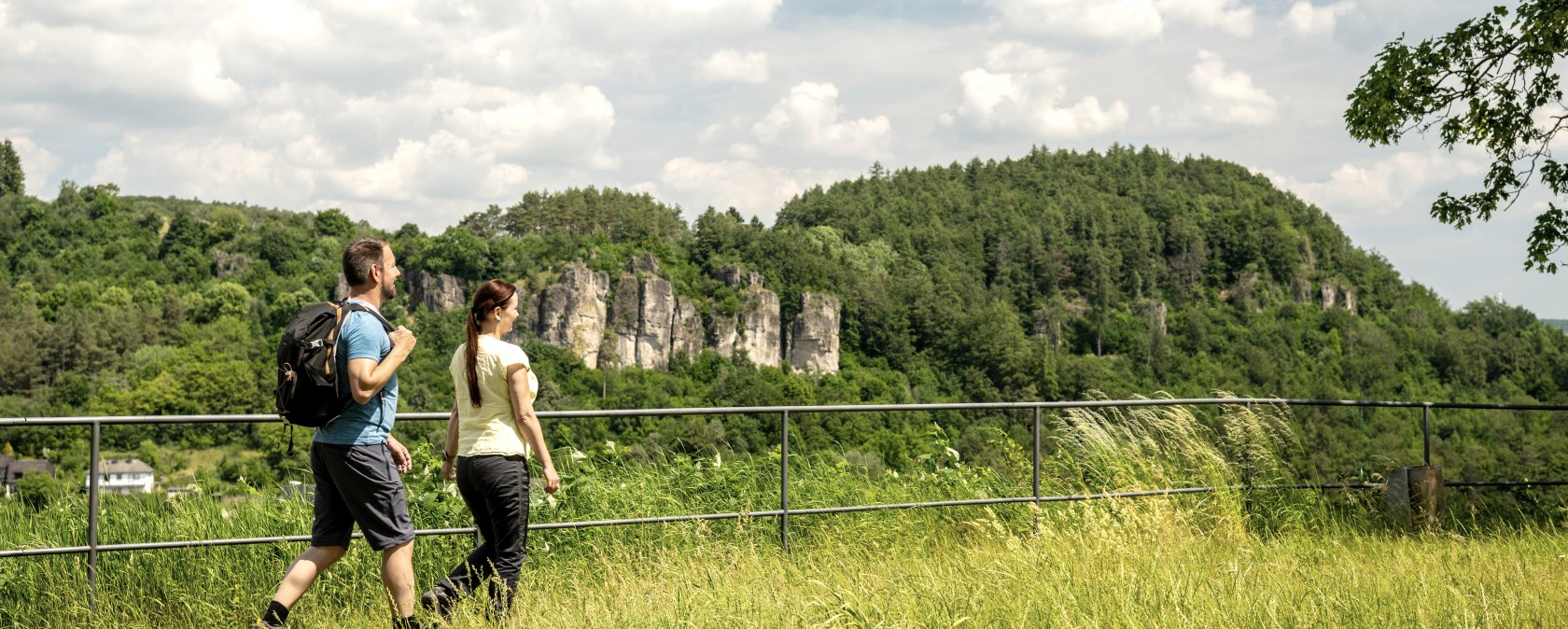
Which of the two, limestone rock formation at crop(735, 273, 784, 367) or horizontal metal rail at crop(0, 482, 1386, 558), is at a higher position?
limestone rock formation at crop(735, 273, 784, 367)

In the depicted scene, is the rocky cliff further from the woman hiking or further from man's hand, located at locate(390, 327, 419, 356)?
man's hand, located at locate(390, 327, 419, 356)

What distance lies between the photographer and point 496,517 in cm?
348

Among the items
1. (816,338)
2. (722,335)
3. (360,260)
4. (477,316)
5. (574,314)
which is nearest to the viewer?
(360,260)

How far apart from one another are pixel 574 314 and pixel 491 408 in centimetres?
10446

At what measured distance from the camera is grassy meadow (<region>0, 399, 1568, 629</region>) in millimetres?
3047

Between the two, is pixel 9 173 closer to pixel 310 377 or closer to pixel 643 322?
pixel 643 322

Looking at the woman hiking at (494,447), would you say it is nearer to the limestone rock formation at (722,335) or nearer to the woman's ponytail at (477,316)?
the woman's ponytail at (477,316)

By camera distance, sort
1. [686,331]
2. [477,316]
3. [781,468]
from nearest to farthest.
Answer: [477,316] → [781,468] → [686,331]

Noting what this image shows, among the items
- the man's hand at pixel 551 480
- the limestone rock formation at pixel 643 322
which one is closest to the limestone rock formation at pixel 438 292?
the limestone rock formation at pixel 643 322

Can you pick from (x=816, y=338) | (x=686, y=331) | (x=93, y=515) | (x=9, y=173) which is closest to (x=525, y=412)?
(x=93, y=515)

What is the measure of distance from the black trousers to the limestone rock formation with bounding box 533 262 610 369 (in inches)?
4044

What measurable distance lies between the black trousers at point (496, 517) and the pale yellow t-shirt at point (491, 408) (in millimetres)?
36

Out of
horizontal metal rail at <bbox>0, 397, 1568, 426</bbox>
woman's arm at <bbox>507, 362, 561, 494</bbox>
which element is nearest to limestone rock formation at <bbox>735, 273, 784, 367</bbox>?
horizontal metal rail at <bbox>0, 397, 1568, 426</bbox>

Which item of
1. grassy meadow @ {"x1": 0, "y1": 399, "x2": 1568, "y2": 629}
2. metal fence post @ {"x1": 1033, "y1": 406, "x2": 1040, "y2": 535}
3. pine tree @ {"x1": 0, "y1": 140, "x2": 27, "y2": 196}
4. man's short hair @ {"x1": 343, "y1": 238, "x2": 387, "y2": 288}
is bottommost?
grassy meadow @ {"x1": 0, "y1": 399, "x2": 1568, "y2": 629}
